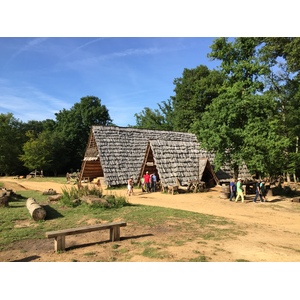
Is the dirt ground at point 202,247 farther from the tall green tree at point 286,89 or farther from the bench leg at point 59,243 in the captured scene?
the tall green tree at point 286,89

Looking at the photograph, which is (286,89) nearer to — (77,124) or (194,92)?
(194,92)

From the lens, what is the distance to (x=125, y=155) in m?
21.8

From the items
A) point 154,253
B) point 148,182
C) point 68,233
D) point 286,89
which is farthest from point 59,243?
point 286,89

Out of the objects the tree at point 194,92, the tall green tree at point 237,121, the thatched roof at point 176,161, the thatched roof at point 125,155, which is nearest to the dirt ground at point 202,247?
the tall green tree at point 237,121

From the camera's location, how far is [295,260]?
536 centimetres

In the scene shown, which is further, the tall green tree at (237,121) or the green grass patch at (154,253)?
the tall green tree at (237,121)

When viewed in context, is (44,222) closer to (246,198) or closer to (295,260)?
(295,260)

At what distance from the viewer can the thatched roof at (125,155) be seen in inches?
763

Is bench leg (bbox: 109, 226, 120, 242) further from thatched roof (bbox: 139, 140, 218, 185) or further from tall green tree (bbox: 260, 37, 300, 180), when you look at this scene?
tall green tree (bbox: 260, 37, 300, 180)

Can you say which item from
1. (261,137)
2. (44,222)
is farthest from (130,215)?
(261,137)

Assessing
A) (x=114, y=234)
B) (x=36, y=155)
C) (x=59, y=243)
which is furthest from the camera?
(x=36, y=155)

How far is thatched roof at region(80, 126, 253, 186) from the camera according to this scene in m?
19.4

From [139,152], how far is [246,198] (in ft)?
35.3

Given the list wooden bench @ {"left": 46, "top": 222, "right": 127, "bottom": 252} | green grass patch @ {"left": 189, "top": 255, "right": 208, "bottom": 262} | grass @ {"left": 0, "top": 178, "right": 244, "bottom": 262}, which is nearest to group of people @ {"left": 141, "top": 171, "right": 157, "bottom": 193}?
grass @ {"left": 0, "top": 178, "right": 244, "bottom": 262}
